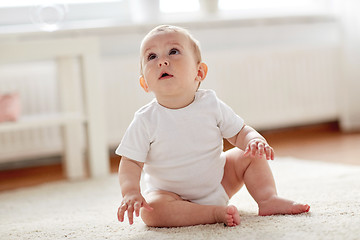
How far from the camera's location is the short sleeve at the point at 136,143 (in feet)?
3.92

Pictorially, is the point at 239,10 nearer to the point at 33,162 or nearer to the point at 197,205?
the point at 33,162

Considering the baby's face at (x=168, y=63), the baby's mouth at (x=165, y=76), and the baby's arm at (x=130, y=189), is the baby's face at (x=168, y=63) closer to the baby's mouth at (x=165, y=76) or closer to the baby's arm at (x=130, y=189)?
the baby's mouth at (x=165, y=76)

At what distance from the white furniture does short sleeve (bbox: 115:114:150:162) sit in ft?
2.87

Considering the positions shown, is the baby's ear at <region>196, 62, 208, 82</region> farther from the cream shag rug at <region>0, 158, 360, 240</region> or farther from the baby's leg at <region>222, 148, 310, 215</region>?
the cream shag rug at <region>0, 158, 360, 240</region>

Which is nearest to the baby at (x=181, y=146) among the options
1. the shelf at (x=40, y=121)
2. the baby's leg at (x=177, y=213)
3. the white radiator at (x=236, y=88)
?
the baby's leg at (x=177, y=213)

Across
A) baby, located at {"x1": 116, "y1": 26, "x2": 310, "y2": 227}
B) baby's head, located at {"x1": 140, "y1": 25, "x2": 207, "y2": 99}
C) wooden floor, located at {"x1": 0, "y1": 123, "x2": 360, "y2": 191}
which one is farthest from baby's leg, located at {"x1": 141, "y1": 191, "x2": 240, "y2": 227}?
wooden floor, located at {"x1": 0, "y1": 123, "x2": 360, "y2": 191}

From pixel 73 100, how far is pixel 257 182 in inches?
45.7

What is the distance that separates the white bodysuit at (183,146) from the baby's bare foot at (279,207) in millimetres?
103

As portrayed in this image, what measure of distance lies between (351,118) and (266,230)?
2.16 meters

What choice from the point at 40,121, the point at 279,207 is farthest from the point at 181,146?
the point at 40,121

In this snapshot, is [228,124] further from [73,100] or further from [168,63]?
[73,100]

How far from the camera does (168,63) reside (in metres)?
1.19

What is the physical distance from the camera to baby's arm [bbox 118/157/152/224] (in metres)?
1.07

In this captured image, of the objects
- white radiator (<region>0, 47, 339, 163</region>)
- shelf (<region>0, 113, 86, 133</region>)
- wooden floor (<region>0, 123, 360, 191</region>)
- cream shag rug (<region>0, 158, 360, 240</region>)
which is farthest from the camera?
white radiator (<region>0, 47, 339, 163</region>)
